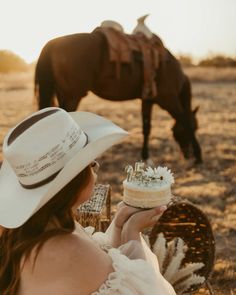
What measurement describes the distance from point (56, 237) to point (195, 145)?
5547mm

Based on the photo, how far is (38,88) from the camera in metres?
6.48

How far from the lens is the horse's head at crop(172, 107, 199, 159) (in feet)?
23.1

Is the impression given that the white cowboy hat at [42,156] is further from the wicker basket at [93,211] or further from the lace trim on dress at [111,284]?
the wicker basket at [93,211]

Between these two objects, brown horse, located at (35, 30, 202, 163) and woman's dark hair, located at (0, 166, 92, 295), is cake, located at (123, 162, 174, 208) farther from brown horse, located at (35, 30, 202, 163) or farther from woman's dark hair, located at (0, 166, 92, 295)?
brown horse, located at (35, 30, 202, 163)

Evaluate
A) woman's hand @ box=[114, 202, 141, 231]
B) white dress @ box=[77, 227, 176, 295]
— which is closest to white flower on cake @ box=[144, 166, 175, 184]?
woman's hand @ box=[114, 202, 141, 231]

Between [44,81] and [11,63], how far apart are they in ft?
94.6

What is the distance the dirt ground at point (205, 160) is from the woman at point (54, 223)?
64.9 inches

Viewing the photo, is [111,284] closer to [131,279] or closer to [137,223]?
[131,279]

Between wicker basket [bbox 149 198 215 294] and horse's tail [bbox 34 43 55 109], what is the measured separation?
12.0ft

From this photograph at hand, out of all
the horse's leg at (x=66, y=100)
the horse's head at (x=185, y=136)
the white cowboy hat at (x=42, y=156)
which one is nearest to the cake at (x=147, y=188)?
the white cowboy hat at (x=42, y=156)

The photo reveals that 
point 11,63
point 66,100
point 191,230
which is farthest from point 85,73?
point 11,63

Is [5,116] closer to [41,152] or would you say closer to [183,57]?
[41,152]

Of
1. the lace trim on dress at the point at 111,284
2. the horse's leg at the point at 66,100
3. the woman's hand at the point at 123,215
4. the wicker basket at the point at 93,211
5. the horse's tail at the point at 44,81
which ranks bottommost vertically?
the horse's leg at the point at 66,100

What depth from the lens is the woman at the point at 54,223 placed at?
1635 mm
